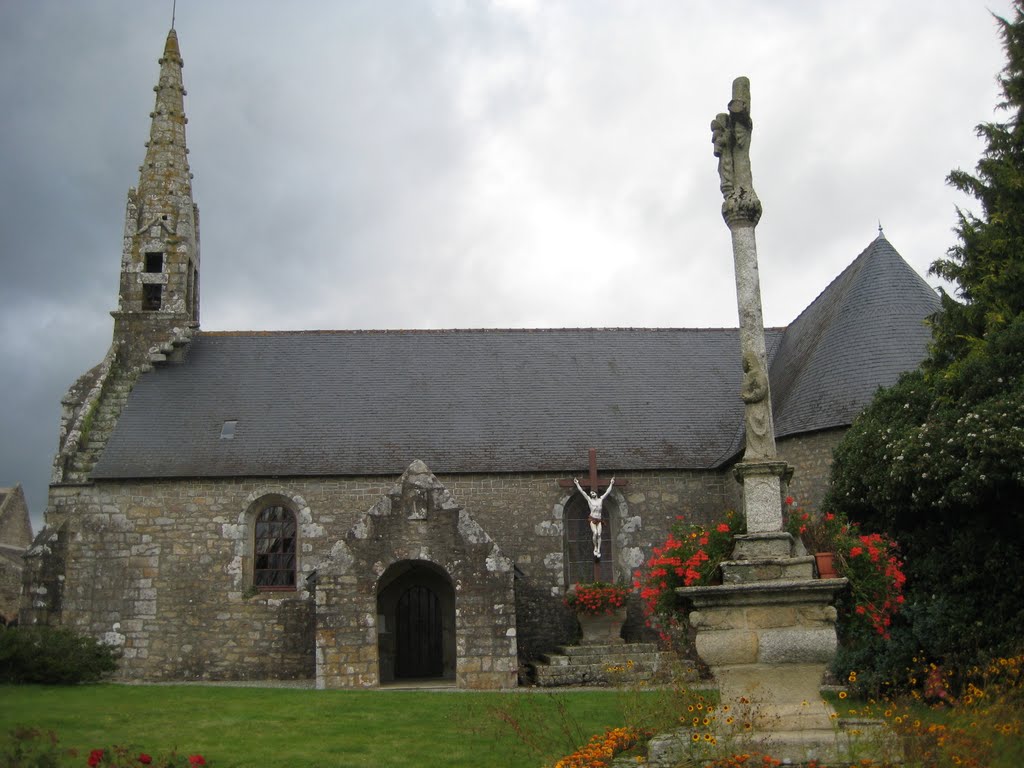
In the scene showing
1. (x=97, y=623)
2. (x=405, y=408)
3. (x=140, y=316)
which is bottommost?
(x=97, y=623)

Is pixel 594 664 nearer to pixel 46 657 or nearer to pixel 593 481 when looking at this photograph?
pixel 593 481

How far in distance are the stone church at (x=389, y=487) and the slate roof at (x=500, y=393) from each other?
0.06m

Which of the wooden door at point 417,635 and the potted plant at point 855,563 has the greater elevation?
the potted plant at point 855,563

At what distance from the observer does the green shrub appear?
15.7 m

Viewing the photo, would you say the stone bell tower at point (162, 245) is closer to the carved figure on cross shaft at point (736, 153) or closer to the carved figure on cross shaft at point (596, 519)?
Answer: the carved figure on cross shaft at point (596, 519)

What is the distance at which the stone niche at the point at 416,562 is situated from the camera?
50.5ft

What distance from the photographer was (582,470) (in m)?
19.0

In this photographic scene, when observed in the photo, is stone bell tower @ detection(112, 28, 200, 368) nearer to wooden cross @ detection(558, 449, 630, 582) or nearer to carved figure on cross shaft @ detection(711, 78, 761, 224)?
wooden cross @ detection(558, 449, 630, 582)

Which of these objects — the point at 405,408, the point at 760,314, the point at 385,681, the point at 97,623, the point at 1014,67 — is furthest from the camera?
the point at 405,408

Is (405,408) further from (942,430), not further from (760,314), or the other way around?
(760,314)

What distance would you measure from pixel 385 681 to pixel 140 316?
10.3m

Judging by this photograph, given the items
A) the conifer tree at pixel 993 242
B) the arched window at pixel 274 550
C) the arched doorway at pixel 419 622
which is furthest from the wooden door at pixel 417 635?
the conifer tree at pixel 993 242

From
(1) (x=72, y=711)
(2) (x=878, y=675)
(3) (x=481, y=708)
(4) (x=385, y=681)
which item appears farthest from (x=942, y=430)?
(1) (x=72, y=711)

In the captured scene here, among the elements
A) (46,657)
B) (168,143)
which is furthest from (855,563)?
(168,143)
